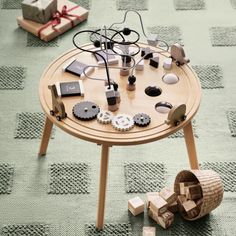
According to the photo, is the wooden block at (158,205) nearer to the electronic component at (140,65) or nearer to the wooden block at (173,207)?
the wooden block at (173,207)

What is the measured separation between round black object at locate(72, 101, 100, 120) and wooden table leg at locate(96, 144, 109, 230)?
0.10 metres

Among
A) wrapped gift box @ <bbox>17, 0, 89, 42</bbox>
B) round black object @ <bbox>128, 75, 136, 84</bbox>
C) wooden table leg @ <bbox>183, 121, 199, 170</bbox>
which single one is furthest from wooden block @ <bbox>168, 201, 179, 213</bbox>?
wrapped gift box @ <bbox>17, 0, 89, 42</bbox>

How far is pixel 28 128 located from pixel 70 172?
0.28m

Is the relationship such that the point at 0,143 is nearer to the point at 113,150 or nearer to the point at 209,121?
the point at 113,150

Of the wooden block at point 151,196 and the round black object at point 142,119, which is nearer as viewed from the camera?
the round black object at point 142,119

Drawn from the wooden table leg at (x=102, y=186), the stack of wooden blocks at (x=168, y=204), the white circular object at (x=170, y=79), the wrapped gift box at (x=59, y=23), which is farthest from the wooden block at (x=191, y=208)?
the wrapped gift box at (x=59, y=23)

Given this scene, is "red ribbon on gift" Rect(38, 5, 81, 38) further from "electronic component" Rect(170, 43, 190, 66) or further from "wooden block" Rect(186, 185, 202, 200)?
"wooden block" Rect(186, 185, 202, 200)

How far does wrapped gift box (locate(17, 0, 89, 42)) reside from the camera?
87.1 inches

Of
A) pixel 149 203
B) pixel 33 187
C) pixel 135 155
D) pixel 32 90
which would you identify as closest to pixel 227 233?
pixel 149 203

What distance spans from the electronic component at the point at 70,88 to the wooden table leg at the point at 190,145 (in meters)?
0.36

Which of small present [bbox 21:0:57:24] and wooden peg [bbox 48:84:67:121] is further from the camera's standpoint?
small present [bbox 21:0:57:24]

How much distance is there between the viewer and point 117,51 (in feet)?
5.10

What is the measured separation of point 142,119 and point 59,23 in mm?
1073

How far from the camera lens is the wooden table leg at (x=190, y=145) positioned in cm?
148
